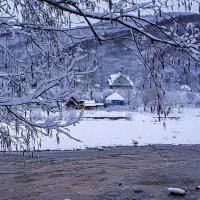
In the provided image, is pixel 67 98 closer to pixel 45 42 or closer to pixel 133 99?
pixel 45 42

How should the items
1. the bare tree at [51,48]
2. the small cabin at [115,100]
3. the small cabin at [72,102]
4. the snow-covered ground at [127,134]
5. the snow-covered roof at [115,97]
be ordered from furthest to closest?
1. the snow-covered roof at [115,97]
2. the small cabin at [115,100]
3. the snow-covered ground at [127,134]
4. the small cabin at [72,102]
5. the bare tree at [51,48]

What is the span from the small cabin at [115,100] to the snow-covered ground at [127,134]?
2509 cm

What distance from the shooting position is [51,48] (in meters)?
3.92

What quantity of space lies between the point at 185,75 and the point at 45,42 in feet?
6.42

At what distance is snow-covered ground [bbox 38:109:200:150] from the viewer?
20.8 metres

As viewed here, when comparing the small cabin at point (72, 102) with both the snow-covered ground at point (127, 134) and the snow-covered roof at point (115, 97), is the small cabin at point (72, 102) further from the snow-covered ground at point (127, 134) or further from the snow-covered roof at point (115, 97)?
the snow-covered roof at point (115, 97)

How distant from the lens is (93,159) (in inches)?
599

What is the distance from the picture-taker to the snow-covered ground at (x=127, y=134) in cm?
2076

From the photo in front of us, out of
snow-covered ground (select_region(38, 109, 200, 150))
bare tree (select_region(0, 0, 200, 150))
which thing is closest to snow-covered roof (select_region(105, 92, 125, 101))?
snow-covered ground (select_region(38, 109, 200, 150))

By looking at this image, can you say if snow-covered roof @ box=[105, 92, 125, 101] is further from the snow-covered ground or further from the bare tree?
the bare tree

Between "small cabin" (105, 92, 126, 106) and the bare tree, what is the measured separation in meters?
51.0

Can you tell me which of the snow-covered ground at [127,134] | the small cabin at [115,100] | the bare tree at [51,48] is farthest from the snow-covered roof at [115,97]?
the bare tree at [51,48]

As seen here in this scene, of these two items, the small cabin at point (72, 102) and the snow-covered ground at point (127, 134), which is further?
the snow-covered ground at point (127, 134)

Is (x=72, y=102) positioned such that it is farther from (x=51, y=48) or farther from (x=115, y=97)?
(x=115, y=97)
